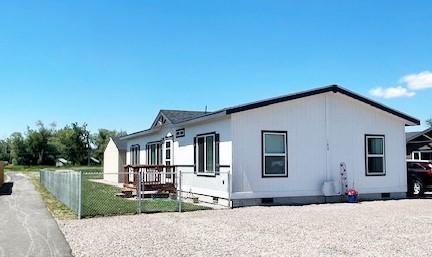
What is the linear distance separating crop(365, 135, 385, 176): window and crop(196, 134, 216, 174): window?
5572 mm

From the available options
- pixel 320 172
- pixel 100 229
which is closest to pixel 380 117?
pixel 320 172

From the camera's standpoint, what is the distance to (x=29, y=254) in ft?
25.0

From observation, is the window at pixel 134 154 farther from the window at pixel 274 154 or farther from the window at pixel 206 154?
the window at pixel 274 154

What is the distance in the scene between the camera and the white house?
14820 mm

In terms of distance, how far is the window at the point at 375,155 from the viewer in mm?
16922

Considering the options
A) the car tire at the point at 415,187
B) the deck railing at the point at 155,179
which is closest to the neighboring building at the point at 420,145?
the car tire at the point at 415,187

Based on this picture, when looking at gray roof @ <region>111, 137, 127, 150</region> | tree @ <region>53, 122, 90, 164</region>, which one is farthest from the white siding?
tree @ <region>53, 122, 90, 164</region>

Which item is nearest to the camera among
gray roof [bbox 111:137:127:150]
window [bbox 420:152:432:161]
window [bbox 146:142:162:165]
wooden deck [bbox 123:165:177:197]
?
wooden deck [bbox 123:165:177:197]

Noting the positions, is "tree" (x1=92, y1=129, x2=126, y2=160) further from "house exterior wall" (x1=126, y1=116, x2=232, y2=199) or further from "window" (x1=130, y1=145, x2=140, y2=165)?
"house exterior wall" (x1=126, y1=116, x2=232, y2=199)

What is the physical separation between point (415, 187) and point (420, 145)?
9.35 m

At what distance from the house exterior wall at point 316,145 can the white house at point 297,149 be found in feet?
0.10

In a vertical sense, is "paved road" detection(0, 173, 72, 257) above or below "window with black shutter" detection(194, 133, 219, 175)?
below

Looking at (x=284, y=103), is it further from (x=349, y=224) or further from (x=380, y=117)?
(x=349, y=224)

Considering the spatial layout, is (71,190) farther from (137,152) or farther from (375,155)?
(137,152)
